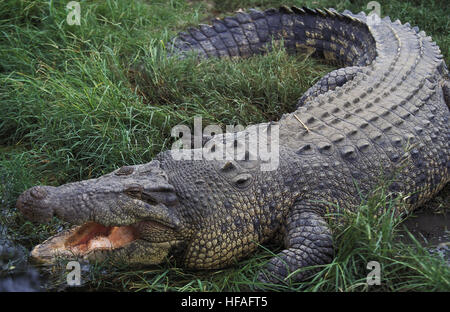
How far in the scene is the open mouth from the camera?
130 inches

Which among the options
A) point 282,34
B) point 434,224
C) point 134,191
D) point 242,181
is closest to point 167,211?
point 134,191

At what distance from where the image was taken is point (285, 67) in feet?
18.4

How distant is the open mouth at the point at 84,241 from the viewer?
10.8ft

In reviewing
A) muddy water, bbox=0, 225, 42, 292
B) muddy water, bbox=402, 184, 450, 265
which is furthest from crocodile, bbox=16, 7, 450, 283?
muddy water, bbox=0, 225, 42, 292

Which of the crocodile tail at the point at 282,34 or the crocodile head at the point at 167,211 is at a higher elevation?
the crocodile tail at the point at 282,34

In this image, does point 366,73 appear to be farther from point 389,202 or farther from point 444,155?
point 389,202

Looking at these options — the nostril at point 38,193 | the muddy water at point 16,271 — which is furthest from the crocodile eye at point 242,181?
the muddy water at point 16,271

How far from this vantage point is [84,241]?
338 cm

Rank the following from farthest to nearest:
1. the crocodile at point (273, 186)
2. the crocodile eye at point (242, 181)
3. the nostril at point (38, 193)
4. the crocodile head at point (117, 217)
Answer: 1. the crocodile eye at point (242, 181)
2. the crocodile at point (273, 186)
3. the crocodile head at point (117, 217)
4. the nostril at point (38, 193)

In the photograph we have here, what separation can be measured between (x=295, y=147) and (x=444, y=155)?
1402 millimetres

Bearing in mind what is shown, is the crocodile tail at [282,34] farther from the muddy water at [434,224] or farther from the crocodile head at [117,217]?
the crocodile head at [117,217]

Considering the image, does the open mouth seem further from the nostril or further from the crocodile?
the nostril

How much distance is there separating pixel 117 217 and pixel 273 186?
3.65 ft

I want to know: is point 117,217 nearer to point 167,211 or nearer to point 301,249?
point 167,211
